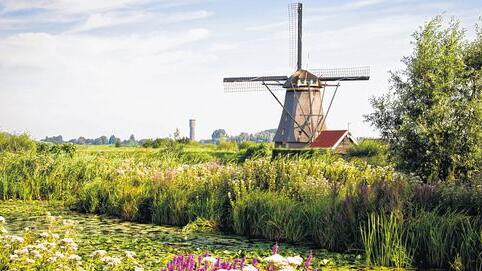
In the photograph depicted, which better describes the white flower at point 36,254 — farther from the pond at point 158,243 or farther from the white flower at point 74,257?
the pond at point 158,243

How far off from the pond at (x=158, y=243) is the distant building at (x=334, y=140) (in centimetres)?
2229

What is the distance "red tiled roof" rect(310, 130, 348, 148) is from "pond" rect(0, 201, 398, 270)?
22263 mm

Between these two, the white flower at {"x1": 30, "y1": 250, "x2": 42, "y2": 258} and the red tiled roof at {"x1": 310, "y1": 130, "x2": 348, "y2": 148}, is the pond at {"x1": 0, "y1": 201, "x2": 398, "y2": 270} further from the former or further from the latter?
the red tiled roof at {"x1": 310, "y1": 130, "x2": 348, "y2": 148}

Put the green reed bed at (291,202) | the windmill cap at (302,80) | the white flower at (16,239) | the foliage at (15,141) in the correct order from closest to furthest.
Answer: the white flower at (16,239), the green reed bed at (291,202), the foliage at (15,141), the windmill cap at (302,80)

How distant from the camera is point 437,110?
14117 mm

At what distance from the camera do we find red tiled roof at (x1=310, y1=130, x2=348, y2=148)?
3300 cm

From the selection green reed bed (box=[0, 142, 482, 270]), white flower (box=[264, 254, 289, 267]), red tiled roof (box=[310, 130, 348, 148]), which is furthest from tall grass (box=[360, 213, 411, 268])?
red tiled roof (box=[310, 130, 348, 148])

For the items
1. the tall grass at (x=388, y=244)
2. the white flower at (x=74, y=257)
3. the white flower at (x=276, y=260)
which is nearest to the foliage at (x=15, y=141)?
the tall grass at (x=388, y=244)

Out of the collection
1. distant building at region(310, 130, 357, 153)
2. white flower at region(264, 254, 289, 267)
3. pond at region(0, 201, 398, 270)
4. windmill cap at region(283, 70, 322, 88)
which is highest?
windmill cap at region(283, 70, 322, 88)

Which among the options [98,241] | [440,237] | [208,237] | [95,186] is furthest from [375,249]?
[95,186]

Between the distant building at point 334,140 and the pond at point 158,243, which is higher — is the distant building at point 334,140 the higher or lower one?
the higher one

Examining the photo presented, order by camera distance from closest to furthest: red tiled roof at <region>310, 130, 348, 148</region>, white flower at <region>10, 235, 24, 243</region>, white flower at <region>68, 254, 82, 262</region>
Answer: white flower at <region>68, 254, 82, 262</region> < white flower at <region>10, 235, 24, 243</region> < red tiled roof at <region>310, 130, 348, 148</region>

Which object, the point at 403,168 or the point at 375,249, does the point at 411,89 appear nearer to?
the point at 403,168

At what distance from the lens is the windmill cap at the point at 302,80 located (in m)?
33.2
